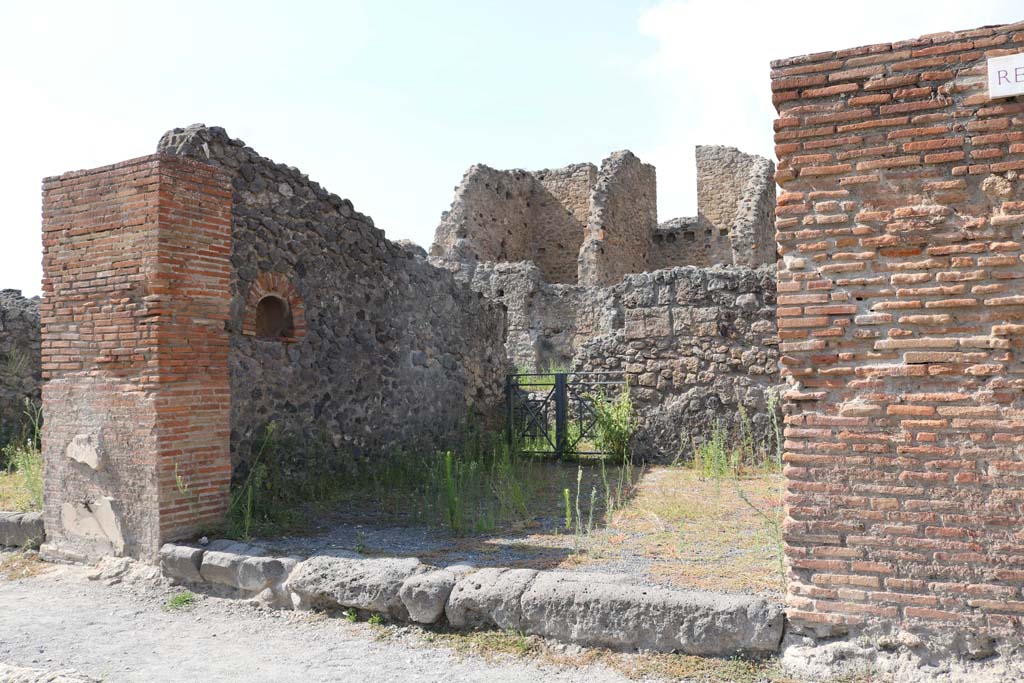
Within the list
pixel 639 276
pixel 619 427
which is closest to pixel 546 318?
pixel 639 276

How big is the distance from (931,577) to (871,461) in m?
0.56

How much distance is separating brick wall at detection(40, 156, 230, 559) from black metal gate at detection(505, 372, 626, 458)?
4229 millimetres

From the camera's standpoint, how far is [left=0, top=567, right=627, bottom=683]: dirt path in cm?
412

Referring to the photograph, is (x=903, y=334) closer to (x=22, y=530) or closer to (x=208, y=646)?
(x=208, y=646)

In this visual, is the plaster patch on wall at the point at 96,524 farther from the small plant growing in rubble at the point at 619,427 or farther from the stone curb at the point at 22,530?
the small plant growing in rubble at the point at 619,427

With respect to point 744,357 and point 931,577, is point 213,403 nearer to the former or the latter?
point 931,577

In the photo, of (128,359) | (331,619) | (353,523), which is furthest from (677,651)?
(128,359)

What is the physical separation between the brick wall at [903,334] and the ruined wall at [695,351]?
5.12 meters

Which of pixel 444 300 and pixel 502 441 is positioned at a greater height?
pixel 444 300

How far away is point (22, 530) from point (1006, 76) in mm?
7302

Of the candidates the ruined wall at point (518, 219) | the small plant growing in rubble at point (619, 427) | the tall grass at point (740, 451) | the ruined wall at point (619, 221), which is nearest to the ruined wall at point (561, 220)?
the ruined wall at point (518, 219)

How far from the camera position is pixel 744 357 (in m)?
8.94

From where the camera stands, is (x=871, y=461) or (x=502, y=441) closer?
(x=871, y=461)

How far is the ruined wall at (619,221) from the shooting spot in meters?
17.6
